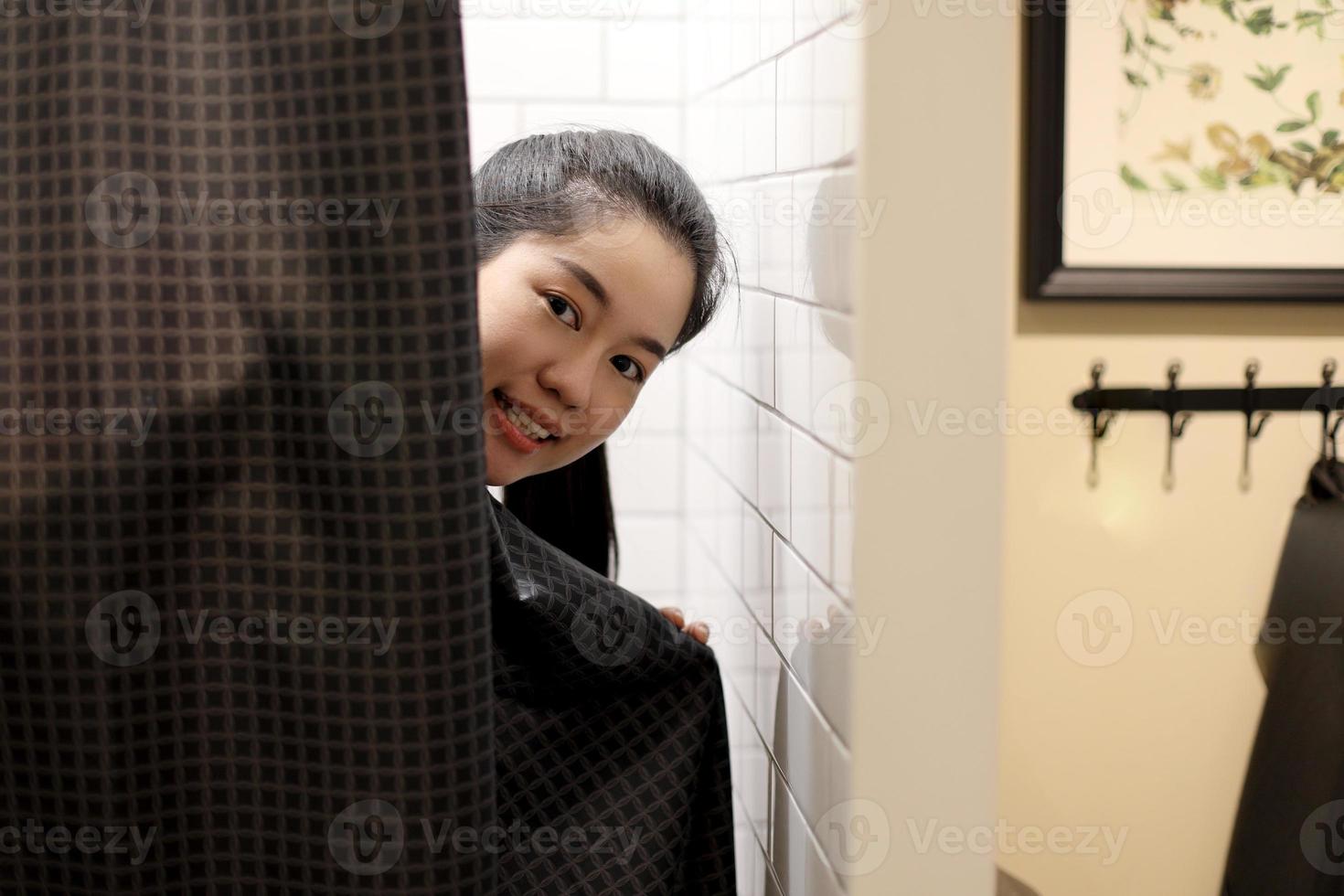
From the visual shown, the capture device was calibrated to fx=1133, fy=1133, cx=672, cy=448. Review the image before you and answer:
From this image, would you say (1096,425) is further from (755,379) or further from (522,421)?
(522,421)

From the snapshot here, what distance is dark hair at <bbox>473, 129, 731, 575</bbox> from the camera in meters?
0.89

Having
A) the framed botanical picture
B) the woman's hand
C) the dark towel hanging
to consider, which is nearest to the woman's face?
the woman's hand

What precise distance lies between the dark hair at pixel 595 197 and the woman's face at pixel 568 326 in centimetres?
1

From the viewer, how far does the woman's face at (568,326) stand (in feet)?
2.83

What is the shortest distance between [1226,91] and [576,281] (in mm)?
960

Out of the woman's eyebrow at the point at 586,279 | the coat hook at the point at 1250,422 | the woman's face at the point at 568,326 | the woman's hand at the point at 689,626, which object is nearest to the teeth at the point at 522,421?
the woman's face at the point at 568,326

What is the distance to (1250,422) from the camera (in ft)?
4.68

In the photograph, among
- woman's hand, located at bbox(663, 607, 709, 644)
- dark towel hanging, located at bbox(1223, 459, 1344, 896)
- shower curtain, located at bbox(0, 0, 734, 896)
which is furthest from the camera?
dark towel hanging, located at bbox(1223, 459, 1344, 896)

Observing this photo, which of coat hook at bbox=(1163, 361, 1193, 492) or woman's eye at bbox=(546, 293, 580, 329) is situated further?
coat hook at bbox=(1163, 361, 1193, 492)

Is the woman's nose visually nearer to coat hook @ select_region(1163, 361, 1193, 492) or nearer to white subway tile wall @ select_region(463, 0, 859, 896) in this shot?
white subway tile wall @ select_region(463, 0, 859, 896)

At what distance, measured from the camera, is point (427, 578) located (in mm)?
594

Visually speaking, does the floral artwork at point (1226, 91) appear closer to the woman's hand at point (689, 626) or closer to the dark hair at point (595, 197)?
the dark hair at point (595, 197)

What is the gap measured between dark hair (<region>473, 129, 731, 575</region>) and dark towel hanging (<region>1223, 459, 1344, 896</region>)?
Result: 0.87 m

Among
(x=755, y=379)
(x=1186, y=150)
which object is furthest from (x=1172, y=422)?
(x=755, y=379)
